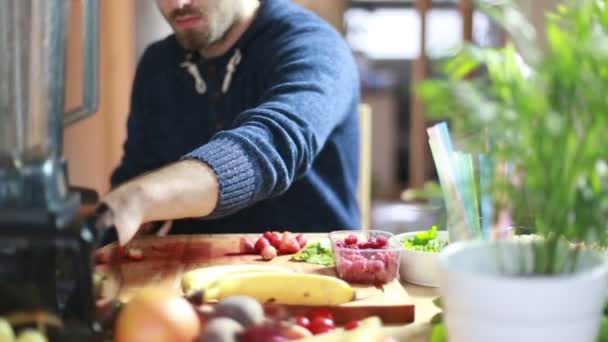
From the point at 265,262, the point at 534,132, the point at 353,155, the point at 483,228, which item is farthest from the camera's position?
the point at 353,155

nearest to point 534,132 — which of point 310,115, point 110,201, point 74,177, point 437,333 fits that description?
point 437,333

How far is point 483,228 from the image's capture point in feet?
3.18

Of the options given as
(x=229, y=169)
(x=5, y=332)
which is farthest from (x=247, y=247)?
(x=5, y=332)

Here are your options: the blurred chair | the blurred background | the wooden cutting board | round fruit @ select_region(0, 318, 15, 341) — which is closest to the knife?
the wooden cutting board

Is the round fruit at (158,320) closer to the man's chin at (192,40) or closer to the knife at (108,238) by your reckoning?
the knife at (108,238)

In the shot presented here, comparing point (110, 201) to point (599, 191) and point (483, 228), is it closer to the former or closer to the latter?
point (483, 228)

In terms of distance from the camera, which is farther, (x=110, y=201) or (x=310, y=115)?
(x=310, y=115)

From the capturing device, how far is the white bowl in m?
1.11

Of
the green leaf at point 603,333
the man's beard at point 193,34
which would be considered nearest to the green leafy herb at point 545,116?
the green leaf at point 603,333

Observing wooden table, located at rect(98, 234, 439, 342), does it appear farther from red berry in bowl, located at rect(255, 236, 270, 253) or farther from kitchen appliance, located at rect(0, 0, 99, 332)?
kitchen appliance, located at rect(0, 0, 99, 332)

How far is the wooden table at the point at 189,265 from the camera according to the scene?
3.19 feet

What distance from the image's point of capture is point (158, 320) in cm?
74

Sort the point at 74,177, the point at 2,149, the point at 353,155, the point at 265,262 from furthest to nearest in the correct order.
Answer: the point at 74,177, the point at 353,155, the point at 265,262, the point at 2,149

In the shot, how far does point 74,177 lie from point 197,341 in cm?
218
